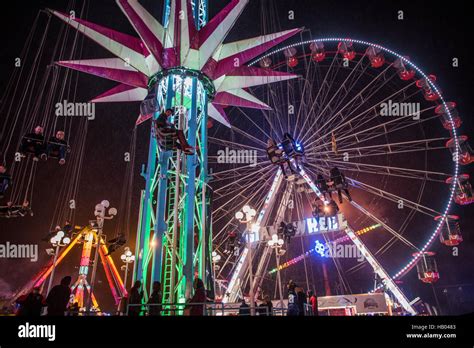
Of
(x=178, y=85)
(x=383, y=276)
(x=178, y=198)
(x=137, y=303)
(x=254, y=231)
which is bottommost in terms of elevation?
(x=137, y=303)

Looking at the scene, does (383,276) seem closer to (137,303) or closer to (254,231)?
(254,231)

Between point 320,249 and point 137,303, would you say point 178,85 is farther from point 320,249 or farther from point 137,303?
point 320,249

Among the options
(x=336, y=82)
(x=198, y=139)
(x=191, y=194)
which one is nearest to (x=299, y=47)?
(x=336, y=82)

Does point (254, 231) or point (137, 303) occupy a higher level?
point (254, 231)

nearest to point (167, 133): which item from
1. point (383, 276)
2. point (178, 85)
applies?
point (178, 85)

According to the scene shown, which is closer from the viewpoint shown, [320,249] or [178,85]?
[178,85]

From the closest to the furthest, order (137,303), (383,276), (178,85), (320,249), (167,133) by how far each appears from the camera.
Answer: (137,303)
(167,133)
(178,85)
(383,276)
(320,249)

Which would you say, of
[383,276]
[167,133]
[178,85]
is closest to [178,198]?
[167,133]

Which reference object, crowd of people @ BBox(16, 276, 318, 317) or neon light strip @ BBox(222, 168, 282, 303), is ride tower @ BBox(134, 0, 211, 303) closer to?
crowd of people @ BBox(16, 276, 318, 317)

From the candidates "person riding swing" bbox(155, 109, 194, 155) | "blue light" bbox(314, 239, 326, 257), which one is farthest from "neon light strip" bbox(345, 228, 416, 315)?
"person riding swing" bbox(155, 109, 194, 155)

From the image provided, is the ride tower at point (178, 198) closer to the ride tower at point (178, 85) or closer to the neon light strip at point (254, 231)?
the ride tower at point (178, 85)

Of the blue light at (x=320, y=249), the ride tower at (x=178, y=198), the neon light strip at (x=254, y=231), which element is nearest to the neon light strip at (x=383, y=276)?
the blue light at (x=320, y=249)

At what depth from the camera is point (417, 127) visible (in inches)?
924

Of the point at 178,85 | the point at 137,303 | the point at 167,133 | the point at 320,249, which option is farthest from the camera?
the point at 320,249
